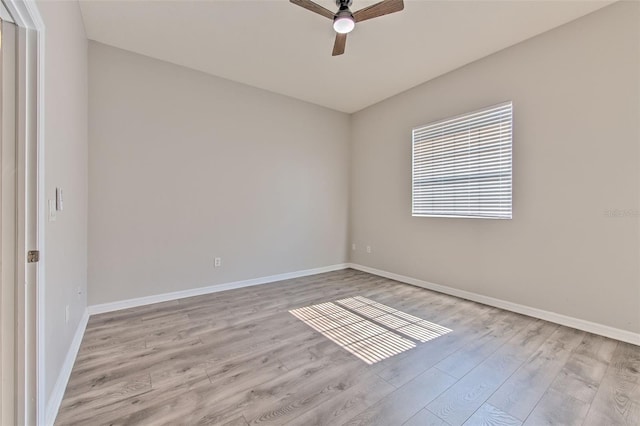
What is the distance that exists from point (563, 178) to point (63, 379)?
4.31 meters

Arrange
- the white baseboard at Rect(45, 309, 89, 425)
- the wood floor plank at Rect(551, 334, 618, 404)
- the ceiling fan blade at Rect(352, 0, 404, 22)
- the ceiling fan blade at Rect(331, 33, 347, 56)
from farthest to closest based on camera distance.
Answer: the ceiling fan blade at Rect(331, 33, 347, 56), the ceiling fan blade at Rect(352, 0, 404, 22), the wood floor plank at Rect(551, 334, 618, 404), the white baseboard at Rect(45, 309, 89, 425)

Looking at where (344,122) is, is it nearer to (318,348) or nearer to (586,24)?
(586,24)

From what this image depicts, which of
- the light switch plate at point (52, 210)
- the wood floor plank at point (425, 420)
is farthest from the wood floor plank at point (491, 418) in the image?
the light switch plate at point (52, 210)

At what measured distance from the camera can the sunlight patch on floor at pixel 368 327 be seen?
2.20 metres

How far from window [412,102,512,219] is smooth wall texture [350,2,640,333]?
0.11 meters

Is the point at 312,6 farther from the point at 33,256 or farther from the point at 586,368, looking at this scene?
the point at 586,368

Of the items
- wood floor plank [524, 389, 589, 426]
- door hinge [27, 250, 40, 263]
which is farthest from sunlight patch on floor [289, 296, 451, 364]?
door hinge [27, 250, 40, 263]

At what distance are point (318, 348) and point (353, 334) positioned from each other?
40cm

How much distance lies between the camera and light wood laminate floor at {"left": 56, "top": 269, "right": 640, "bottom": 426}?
1.49 metres

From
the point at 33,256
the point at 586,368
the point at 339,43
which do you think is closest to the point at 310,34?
the point at 339,43

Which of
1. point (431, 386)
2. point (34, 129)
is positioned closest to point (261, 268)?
point (431, 386)

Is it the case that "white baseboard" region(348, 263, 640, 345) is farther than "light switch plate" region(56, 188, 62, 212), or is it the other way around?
"white baseboard" region(348, 263, 640, 345)

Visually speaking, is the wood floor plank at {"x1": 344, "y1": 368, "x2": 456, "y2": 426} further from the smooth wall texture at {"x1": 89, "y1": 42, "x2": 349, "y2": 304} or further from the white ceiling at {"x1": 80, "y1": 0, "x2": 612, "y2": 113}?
the white ceiling at {"x1": 80, "y1": 0, "x2": 612, "y2": 113}

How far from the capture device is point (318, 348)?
7.20ft
